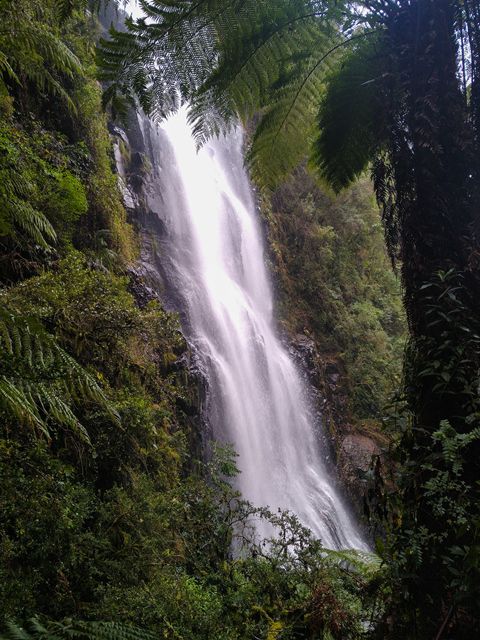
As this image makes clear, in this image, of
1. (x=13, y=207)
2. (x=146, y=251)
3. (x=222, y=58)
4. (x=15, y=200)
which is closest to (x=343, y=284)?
(x=146, y=251)

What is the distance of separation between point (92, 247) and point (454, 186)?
5199mm

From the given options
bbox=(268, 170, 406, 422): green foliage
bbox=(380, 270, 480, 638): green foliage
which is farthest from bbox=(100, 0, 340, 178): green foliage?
bbox=(268, 170, 406, 422): green foliage

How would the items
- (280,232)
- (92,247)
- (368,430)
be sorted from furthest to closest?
(280,232)
(368,430)
(92,247)

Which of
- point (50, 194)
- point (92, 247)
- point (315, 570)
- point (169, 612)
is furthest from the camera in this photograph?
point (92, 247)

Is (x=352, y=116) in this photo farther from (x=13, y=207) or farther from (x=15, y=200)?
(x=15, y=200)

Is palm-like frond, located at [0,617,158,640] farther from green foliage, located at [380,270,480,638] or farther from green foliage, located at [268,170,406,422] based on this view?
green foliage, located at [268,170,406,422]

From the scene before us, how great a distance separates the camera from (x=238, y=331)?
9.52m

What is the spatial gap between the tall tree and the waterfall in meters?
5.24

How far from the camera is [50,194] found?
4828mm

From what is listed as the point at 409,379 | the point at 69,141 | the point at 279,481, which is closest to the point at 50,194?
the point at 69,141

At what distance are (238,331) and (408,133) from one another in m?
7.61

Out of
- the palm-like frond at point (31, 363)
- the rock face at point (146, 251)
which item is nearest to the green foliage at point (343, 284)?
the rock face at point (146, 251)

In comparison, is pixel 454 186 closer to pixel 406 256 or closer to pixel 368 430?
pixel 406 256

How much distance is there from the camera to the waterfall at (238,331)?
802 centimetres
